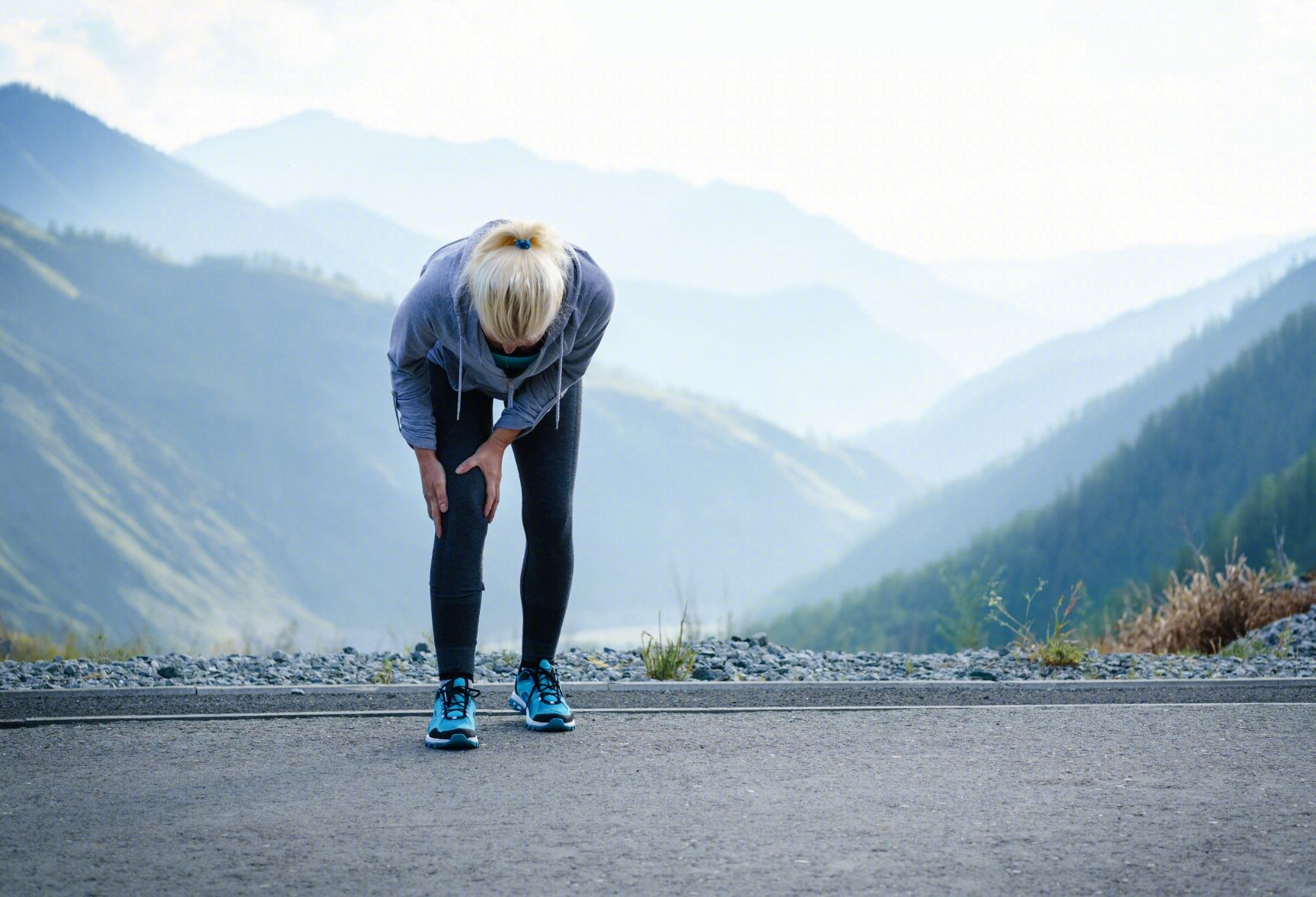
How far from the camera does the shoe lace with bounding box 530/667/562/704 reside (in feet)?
14.3

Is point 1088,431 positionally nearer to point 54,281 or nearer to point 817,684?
point 817,684

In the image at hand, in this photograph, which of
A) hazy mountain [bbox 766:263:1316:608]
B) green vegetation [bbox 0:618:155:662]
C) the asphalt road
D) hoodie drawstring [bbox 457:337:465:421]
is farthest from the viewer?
hazy mountain [bbox 766:263:1316:608]

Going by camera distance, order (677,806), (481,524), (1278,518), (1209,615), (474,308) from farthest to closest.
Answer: (1278,518) < (1209,615) < (481,524) < (474,308) < (677,806)

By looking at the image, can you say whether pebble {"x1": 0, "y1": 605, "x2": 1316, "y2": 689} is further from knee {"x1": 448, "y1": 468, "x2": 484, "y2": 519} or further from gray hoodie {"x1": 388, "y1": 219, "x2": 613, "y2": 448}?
gray hoodie {"x1": 388, "y1": 219, "x2": 613, "y2": 448}

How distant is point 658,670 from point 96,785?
99.0 inches

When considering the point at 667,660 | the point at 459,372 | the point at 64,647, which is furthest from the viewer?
the point at 64,647

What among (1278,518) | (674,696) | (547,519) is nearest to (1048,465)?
(1278,518)

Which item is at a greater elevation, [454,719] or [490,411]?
[490,411]

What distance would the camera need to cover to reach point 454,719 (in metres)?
4.03

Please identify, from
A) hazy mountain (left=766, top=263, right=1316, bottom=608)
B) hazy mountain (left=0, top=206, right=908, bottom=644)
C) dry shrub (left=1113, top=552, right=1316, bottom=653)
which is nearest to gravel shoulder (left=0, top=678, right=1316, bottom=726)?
dry shrub (left=1113, top=552, right=1316, bottom=653)

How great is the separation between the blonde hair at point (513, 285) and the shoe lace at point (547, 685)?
1272mm

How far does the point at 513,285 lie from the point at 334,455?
488 ft

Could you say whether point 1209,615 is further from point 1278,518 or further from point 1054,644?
point 1278,518

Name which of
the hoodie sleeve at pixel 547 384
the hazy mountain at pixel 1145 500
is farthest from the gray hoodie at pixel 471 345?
the hazy mountain at pixel 1145 500
